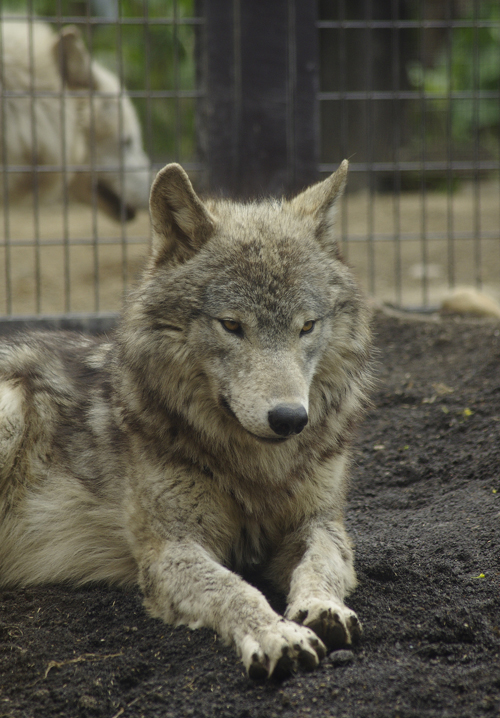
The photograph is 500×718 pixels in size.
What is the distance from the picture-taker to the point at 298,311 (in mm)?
2701

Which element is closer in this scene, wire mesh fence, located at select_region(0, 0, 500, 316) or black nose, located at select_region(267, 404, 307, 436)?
black nose, located at select_region(267, 404, 307, 436)

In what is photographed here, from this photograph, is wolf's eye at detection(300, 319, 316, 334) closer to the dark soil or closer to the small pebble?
the dark soil

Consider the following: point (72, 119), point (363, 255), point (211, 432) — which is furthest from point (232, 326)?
point (363, 255)

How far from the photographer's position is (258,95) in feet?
19.6

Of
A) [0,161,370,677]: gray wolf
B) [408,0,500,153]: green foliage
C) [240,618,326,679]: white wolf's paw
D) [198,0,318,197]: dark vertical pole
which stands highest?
[408,0,500,153]: green foliage

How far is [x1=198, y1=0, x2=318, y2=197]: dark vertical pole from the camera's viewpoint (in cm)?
585

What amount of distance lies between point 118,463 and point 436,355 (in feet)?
9.71

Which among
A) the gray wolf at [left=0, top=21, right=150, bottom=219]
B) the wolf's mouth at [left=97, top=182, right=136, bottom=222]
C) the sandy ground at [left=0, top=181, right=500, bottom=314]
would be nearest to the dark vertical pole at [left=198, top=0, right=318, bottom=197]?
the sandy ground at [left=0, top=181, right=500, bottom=314]

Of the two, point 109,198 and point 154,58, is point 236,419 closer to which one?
point 109,198

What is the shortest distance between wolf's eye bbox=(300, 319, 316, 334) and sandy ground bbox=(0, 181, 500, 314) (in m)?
3.67

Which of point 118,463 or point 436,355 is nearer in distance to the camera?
point 118,463

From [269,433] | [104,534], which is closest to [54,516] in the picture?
[104,534]

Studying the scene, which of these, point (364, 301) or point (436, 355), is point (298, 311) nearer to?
point (364, 301)

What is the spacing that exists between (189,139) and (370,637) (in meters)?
12.1
